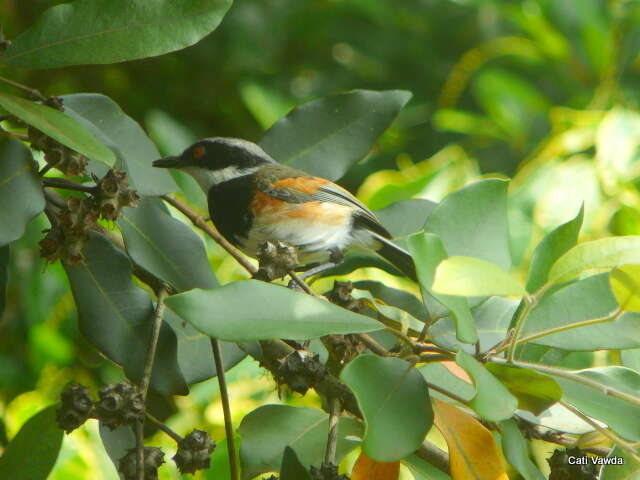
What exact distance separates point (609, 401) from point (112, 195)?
0.90m

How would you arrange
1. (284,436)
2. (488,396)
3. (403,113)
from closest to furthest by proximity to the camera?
(488,396) < (284,436) < (403,113)

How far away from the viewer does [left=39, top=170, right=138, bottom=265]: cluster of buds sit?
151 cm

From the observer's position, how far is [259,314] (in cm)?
125

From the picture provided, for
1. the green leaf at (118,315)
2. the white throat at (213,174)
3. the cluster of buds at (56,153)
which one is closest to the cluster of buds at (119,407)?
the green leaf at (118,315)

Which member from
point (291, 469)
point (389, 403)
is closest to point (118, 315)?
point (291, 469)

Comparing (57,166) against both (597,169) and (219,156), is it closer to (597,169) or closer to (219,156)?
(219,156)

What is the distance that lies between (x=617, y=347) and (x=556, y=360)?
27 cm

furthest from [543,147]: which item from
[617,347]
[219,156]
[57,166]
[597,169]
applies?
[57,166]

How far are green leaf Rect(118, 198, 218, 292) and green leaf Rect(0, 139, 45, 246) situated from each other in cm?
19

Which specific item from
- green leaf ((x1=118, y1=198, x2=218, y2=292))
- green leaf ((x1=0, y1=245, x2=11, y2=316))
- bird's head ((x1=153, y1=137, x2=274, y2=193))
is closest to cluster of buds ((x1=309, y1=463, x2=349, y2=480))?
green leaf ((x1=118, y1=198, x2=218, y2=292))

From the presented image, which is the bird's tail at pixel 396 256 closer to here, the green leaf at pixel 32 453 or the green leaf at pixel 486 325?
the green leaf at pixel 486 325

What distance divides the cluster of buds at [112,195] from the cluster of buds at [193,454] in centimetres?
41

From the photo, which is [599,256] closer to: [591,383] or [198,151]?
[591,383]

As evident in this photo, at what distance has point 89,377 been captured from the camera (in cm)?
361
